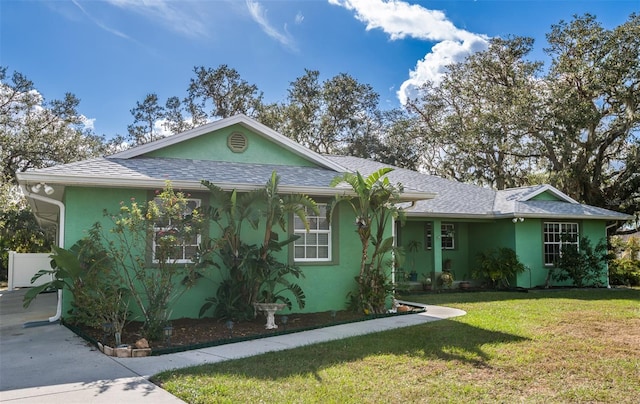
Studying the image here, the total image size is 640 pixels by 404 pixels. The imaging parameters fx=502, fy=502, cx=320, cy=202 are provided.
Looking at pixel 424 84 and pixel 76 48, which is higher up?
pixel 424 84

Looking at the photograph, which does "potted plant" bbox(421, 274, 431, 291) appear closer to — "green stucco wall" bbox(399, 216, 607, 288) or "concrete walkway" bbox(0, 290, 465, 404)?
"green stucco wall" bbox(399, 216, 607, 288)

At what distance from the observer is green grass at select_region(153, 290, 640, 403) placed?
561 cm

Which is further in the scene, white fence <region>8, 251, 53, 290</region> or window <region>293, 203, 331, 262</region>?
white fence <region>8, 251, 53, 290</region>

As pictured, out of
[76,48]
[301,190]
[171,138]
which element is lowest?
[301,190]

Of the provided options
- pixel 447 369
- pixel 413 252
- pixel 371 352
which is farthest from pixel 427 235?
pixel 447 369

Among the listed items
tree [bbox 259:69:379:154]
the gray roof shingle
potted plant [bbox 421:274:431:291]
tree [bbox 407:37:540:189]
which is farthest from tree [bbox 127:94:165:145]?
potted plant [bbox 421:274:431:291]

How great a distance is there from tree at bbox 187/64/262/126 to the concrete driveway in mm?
27328

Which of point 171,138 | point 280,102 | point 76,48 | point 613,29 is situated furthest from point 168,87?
point 613,29

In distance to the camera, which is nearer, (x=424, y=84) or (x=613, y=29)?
(x=613, y=29)

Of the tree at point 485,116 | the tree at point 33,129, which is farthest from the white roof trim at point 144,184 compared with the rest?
the tree at point 33,129

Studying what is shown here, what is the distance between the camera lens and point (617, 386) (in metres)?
5.95

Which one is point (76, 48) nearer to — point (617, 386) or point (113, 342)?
point (113, 342)

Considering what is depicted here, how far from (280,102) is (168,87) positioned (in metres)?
8.00

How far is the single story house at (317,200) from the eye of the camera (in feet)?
32.9
